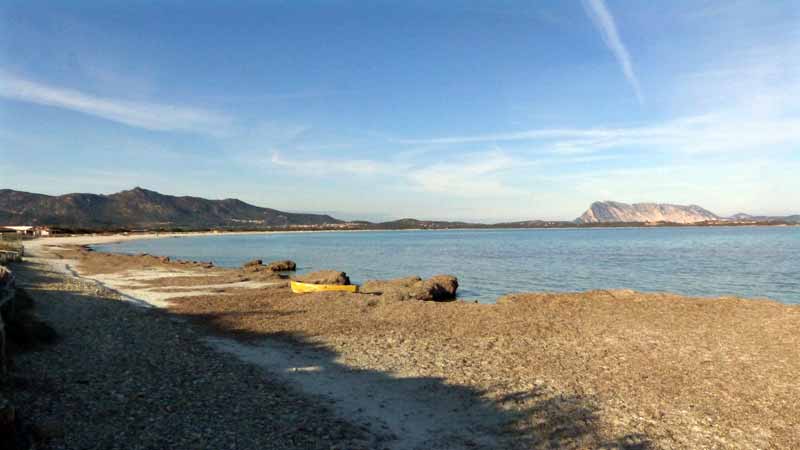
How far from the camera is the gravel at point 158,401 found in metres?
8.67

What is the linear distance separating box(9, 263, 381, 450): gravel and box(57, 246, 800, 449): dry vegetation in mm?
3937

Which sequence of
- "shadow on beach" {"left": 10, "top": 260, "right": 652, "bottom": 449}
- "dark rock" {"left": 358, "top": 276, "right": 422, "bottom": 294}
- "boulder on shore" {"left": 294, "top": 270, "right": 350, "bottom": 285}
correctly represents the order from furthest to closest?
"boulder on shore" {"left": 294, "top": 270, "right": 350, "bottom": 285}
"dark rock" {"left": 358, "top": 276, "right": 422, "bottom": 294}
"shadow on beach" {"left": 10, "top": 260, "right": 652, "bottom": 449}

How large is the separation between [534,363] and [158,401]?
35.9 feet

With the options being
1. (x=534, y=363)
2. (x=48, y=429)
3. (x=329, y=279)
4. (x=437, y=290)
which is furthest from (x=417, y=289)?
(x=48, y=429)

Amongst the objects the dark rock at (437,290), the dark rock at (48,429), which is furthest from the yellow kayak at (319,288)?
the dark rock at (48,429)

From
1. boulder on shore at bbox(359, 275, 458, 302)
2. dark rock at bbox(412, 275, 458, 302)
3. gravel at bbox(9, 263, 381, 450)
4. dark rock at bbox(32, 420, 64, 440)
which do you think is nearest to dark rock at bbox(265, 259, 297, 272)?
boulder on shore at bbox(359, 275, 458, 302)

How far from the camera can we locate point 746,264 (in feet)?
185

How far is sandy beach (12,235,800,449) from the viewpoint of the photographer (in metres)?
11.0

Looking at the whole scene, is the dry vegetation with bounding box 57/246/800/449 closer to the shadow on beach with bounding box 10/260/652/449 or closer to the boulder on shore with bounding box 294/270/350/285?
the shadow on beach with bounding box 10/260/652/449

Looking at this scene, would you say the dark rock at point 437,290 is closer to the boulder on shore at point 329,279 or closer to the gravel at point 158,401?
the boulder on shore at point 329,279

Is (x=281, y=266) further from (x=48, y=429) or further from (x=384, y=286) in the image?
(x=48, y=429)

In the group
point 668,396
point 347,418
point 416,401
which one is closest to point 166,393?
point 347,418

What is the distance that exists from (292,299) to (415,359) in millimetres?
14321

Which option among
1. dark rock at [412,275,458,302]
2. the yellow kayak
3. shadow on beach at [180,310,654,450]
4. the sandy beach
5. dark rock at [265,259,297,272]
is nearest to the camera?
shadow on beach at [180,310,654,450]
